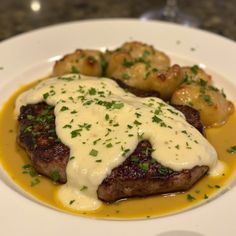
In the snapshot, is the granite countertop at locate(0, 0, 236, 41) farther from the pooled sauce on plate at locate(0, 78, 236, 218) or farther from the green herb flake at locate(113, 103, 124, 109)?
the green herb flake at locate(113, 103, 124, 109)

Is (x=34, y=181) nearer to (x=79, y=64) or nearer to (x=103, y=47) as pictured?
(x=79, y=64)

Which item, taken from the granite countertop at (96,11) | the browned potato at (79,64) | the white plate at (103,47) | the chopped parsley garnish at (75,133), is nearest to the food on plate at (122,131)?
the chopped parsley garnish at (75,133)

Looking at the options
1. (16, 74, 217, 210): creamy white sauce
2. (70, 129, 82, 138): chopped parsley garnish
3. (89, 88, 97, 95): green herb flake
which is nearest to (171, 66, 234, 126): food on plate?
(16, 74, 217, 210): creamy white sauce

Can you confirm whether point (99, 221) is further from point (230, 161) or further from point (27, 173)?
point (230, 161)

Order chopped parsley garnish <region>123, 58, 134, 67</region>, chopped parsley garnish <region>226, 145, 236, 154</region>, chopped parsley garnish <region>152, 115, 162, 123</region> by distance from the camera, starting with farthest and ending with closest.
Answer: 1. chopped parsley garnish <region>123, 58, 134, 67</region>
2. chopped parsley garnish <region>226, 145, 236, 154</region>
3. chopped parsley garnish <region>152, 115, 162, 123</region>

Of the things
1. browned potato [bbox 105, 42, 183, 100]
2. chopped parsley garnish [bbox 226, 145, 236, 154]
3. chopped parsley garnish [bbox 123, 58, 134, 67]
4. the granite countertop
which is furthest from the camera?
the granite countertop

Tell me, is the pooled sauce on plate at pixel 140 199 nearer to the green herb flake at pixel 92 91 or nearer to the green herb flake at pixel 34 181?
the green herb flake at pixel 34 181
